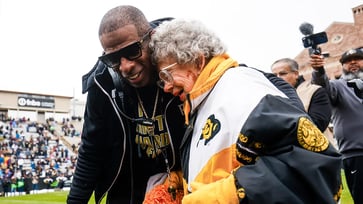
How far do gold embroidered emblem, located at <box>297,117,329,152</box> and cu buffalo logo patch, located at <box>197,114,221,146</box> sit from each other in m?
0.32

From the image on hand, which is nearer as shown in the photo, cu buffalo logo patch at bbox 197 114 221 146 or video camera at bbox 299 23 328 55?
cu buffalo logo patch at bbox 197 114 221 146

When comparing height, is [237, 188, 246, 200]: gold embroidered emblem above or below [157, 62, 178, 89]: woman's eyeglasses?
below

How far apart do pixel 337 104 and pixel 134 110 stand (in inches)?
110

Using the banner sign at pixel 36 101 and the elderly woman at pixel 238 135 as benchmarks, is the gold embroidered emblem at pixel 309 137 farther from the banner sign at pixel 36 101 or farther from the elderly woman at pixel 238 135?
the banner sign at pixel 36 101

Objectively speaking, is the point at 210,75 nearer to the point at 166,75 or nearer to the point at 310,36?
the point at 166,75

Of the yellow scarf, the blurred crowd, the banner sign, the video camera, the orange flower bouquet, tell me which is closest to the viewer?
the yellow scarf

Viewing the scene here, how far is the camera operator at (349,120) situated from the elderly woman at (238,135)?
261 cm

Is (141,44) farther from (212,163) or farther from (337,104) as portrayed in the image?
(337,104)

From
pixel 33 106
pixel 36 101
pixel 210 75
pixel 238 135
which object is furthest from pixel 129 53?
pixel 36 101

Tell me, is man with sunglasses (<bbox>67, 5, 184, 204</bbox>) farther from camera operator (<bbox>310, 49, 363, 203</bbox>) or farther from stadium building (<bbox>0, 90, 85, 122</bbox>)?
stadium building (<bbox>0, 90, 85, 122</bbox>)

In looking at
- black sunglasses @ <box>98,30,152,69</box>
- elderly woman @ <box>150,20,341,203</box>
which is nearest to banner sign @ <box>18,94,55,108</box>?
black sunglasses @ <box>98,30,152,69</box>

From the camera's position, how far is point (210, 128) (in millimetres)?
1775

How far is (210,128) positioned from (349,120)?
3376mm

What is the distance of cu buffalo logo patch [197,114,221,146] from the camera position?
1.74 m
